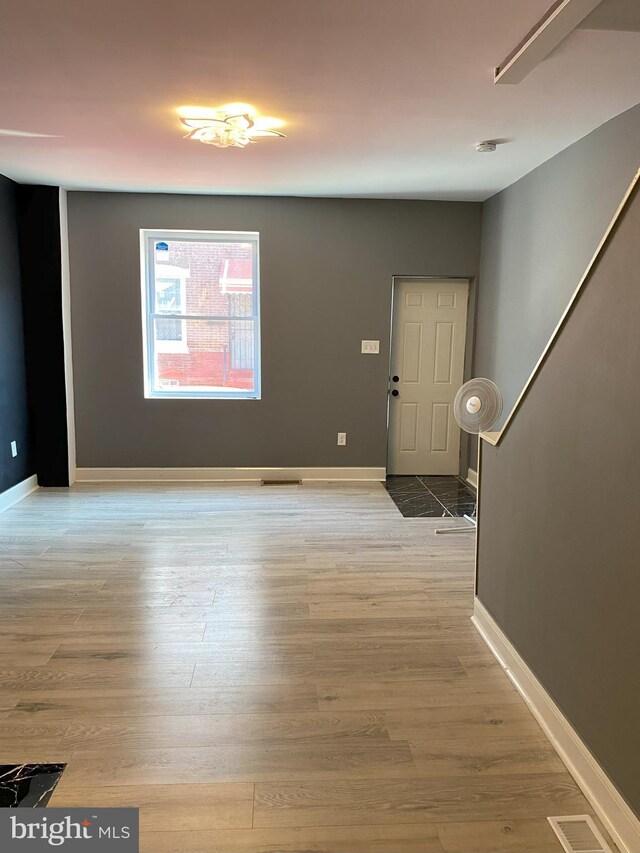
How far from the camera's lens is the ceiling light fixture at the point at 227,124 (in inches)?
126

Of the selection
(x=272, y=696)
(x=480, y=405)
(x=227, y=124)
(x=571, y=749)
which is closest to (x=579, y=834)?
(x=571, y=749)

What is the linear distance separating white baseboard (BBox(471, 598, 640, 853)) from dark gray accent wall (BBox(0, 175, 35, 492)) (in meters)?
4.14

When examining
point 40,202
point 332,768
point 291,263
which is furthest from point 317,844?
point 40,202

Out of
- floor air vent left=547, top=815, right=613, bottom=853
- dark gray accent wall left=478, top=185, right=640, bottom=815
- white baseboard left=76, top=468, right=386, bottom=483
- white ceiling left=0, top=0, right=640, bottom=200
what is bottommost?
floor air vent left=547, top=815, right=613, bottom=853

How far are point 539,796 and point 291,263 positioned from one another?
4.71m

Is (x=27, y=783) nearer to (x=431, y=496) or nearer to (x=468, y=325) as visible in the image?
(x=431, y=496)

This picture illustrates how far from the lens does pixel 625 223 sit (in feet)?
5.57

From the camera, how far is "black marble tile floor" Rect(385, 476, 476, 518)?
4898mm

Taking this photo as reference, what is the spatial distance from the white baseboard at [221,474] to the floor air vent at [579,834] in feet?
13.6

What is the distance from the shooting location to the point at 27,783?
1914mm

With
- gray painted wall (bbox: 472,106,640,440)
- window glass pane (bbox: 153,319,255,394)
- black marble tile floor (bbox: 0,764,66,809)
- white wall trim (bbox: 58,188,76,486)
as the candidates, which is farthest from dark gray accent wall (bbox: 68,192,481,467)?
black marble tile floor (bbox: 0,764,66,809)

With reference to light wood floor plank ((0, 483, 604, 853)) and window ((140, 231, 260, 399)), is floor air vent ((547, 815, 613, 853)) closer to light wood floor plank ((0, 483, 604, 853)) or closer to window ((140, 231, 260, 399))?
light wood floor plank ((0, 483, 604, 853))

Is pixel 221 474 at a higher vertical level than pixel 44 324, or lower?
lower

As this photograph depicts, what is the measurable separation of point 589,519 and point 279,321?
163 inches
